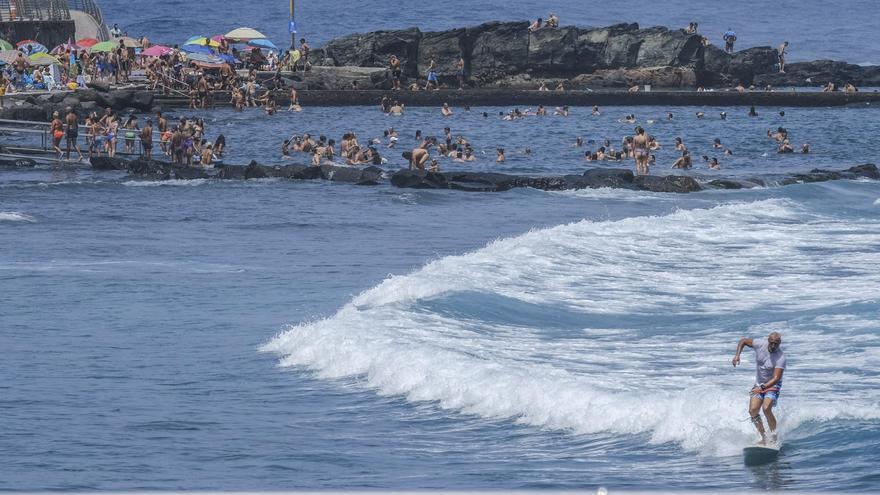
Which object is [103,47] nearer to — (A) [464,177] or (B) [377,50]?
(B) [377,50]

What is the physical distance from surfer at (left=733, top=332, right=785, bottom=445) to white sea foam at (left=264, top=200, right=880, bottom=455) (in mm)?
Answer: 480

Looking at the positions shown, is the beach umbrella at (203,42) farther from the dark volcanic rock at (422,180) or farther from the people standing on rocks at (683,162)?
the dark volcanic rock at (422,180)

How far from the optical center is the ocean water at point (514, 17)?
107312mm

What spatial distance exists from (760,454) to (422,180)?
23803mm

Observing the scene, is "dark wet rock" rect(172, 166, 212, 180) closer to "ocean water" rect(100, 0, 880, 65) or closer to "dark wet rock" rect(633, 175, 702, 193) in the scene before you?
"dark wet rock" rect(633, 175, 702, 193)

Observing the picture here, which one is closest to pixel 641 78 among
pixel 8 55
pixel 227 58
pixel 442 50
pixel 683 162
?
pixel 442 50

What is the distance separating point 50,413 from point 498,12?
10656 centimetres

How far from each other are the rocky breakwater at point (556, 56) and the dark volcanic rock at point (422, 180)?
1373 inches

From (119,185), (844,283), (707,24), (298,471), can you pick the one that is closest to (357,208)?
(119,185)

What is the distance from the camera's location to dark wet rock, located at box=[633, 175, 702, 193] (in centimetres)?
3662

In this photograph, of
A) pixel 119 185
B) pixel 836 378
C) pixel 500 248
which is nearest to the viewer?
pixel 836 378

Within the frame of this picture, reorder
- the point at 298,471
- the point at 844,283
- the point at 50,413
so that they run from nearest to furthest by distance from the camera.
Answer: the point at 298,471 < the point at 50,413 < the point at 844,283

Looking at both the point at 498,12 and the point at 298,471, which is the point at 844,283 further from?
the point at 498,12

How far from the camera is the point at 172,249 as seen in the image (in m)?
26.3
